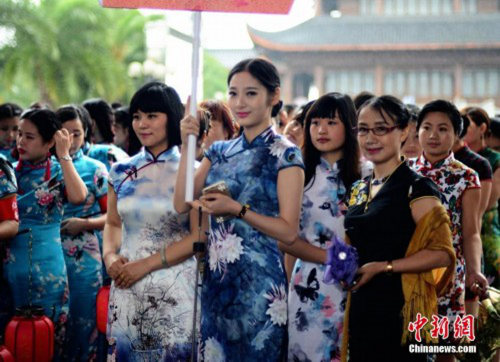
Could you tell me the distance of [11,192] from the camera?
3.87 metres

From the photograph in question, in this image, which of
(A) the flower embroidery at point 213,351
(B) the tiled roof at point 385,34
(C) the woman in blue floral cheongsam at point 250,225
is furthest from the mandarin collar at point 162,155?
(B) the tiled roof at point 385,34

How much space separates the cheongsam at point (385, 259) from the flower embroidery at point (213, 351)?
54cm

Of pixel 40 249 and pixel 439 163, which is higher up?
pixel 439 163

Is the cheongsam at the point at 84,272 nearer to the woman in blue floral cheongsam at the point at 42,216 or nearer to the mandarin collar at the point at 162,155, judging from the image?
the woman in blue floral cheongsam at the point at 42,216

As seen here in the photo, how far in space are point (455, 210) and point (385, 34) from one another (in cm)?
2827

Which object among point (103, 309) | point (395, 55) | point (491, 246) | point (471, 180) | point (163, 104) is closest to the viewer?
point (163, 104)

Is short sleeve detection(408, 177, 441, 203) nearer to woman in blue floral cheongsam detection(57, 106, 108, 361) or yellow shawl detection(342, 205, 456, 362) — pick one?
yellow shawl detection(342, 205, 456, 362)

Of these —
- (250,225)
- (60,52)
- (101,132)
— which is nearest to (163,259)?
(250,225)

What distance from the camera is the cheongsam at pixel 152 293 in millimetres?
3082

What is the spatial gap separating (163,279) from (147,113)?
0.73 metres

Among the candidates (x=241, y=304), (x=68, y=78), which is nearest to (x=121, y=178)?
(x=241, y=304)

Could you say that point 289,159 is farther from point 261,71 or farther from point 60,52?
point 60,52

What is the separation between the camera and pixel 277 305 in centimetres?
274

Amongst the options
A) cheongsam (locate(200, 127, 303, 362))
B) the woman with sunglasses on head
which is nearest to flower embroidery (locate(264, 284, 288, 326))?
cheongsam (locate(200, 127, 303, 362))
